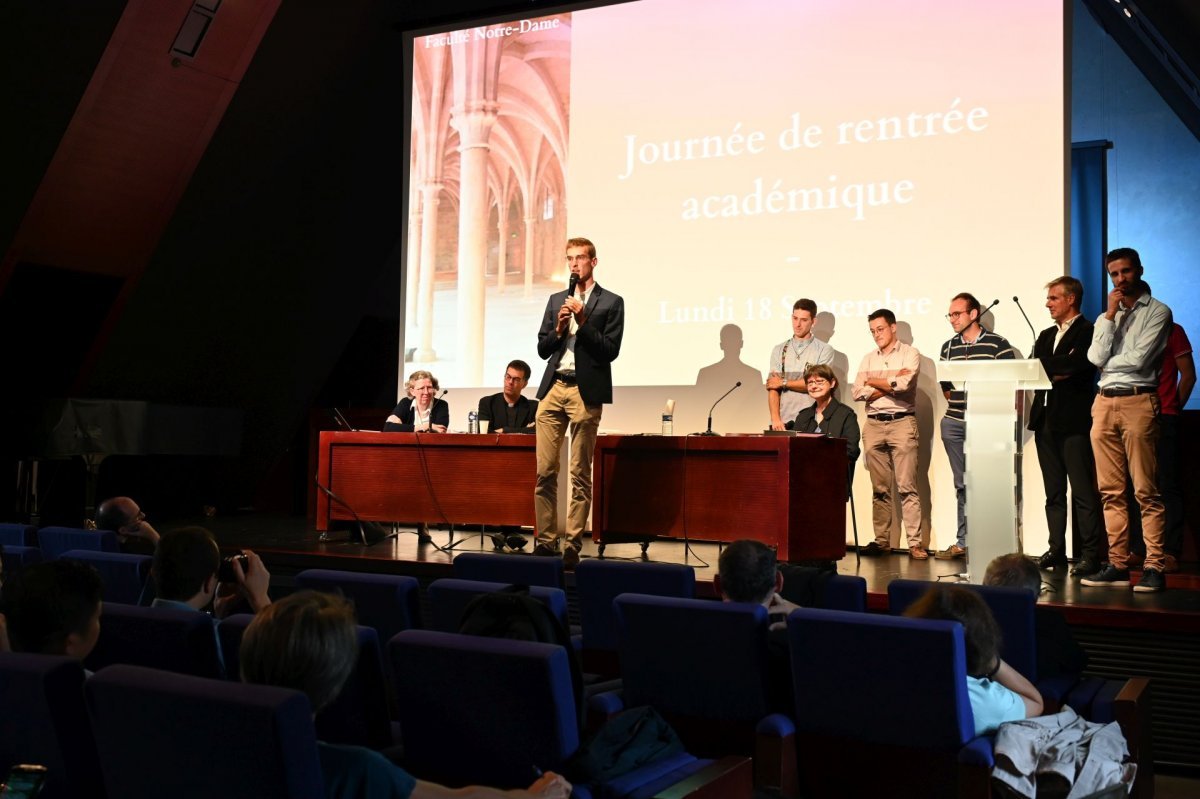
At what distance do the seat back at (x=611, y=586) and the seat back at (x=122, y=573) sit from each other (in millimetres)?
1467

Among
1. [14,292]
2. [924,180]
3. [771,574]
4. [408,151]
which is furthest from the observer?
[408,151]

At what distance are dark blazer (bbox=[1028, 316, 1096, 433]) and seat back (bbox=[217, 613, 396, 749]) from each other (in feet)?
13.7

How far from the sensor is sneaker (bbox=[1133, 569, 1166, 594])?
4809mm

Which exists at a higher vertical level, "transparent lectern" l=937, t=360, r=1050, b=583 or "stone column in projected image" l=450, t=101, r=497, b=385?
"stone column in projected image" l=450, t=101, r=497, b=385

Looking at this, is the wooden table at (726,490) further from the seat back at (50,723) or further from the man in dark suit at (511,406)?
the seat back at (50,723)

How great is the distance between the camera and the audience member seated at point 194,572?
120 inches

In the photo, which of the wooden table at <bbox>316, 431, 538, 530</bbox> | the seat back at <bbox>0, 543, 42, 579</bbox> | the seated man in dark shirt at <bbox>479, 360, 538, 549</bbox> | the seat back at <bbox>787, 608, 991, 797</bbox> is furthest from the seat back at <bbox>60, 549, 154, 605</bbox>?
the seated man in dark shirt at <bbox>479, 360, 538, 549</bbox>

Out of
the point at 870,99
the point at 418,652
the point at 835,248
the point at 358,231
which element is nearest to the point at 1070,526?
the point at 835,248

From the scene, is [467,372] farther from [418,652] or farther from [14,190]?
[418,652]

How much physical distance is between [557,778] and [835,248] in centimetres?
583

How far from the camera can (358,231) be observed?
34.5 ft

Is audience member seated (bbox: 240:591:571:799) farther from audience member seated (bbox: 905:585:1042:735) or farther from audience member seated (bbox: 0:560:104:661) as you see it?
audience member seated (bbox: 905:585:1042:735)

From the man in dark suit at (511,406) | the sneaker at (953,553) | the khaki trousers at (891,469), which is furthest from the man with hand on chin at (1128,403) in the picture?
the man in dark suit at (511,406)

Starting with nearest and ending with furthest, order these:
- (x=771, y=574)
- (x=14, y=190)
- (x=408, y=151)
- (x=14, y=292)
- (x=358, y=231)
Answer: (x=771, y=574) → (x=14, y=190) → (x=14, y=292) → (x=408, y=151) → (x=358, y=231)
